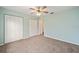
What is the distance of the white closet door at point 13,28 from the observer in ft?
A: 5.56

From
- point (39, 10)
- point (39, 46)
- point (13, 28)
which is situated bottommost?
point (39, 46)

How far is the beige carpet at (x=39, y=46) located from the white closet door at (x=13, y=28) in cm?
11

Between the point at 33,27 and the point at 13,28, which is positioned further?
the point at 33,27

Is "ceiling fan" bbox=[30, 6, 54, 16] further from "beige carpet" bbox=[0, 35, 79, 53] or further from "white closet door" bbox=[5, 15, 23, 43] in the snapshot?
"beige carpet" bbox=[0, 35, 79, 53]

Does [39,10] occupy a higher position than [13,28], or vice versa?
[39,10]

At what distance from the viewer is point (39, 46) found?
1748mm

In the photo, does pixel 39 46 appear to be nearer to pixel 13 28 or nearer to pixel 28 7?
pixel 13 28

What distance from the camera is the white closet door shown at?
1.69 m

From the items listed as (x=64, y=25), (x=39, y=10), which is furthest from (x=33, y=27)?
(x=64, y=25)

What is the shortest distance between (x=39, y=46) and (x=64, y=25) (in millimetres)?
670

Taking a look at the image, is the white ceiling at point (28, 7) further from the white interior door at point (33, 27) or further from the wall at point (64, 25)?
the white interior door at point (33, 27)

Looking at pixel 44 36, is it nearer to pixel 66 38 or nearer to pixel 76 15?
pixel 66 38

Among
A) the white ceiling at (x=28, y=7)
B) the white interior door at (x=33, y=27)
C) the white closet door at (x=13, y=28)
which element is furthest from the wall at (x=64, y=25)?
the white closet door at (x=13, y=28)
